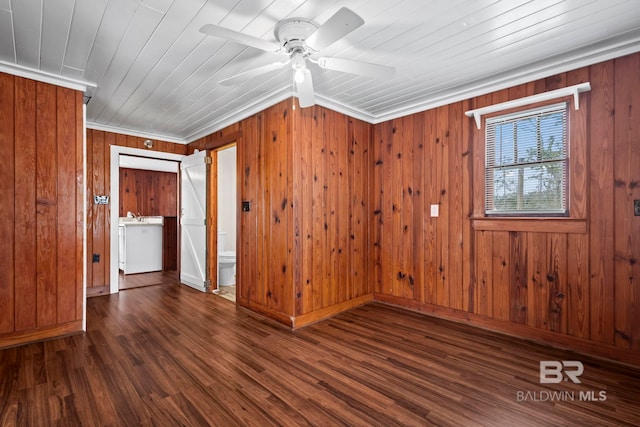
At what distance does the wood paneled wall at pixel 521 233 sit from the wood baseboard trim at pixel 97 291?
3.88 m

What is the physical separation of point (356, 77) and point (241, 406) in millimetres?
2785

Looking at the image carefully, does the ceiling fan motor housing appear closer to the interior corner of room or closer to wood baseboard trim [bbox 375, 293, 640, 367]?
the interior corner of room

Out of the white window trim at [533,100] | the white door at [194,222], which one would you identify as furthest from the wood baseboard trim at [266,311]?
the white window trim at [533,100]

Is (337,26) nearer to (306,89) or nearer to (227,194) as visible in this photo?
(306,89)

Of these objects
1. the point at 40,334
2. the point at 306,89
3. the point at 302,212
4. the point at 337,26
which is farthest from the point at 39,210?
the point at 337,26

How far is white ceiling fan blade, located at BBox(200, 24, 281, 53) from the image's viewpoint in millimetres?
1634

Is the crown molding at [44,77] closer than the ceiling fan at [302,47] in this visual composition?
No

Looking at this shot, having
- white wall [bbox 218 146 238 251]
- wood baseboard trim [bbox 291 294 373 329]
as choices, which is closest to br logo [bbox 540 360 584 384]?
wood baseboard trim [bbox 291 294 373 329]

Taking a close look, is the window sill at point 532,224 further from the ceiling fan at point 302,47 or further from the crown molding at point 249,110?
the crown molding at point 249,110

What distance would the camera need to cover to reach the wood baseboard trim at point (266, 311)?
10.3ft

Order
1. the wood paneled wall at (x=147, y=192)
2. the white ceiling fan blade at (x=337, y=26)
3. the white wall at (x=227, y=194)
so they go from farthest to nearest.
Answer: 1. the wood paneled wall at (x=147, y=192)
2. the white wall at (x=227, y=194)
3. the white ceiling fan blade at (x=337, y=26)

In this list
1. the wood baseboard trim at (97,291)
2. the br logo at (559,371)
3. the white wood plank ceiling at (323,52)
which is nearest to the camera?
the white wood plank ceiling at (323,52)

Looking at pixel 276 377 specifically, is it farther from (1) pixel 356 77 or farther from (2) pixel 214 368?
(1) pixel 356 77

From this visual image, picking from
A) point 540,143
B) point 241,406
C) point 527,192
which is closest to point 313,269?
point 241,406
